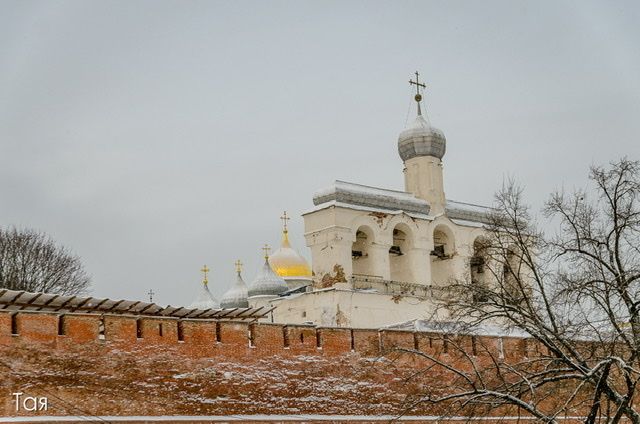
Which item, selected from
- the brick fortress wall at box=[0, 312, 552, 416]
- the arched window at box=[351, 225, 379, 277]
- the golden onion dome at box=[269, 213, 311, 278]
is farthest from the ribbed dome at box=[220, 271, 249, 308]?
the brick fortress wall at box=[0, 312, 552, 416]

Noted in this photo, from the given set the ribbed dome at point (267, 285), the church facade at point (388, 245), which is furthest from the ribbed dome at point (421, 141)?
the ribbed dome at point (267, 285)

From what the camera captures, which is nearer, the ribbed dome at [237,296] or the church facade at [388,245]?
the church facade at [388,245]

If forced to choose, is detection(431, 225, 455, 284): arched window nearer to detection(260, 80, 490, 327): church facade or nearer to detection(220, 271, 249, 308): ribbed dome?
detection(260, 80, 490, 327): church facade

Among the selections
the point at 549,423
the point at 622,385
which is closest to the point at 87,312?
the point at 549,423

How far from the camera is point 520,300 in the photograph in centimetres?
1498

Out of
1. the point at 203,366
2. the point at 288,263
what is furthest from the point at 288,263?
the point at 203,366

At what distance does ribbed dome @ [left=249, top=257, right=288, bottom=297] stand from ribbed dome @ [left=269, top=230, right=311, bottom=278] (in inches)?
69.4

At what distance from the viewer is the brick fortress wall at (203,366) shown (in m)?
16.5

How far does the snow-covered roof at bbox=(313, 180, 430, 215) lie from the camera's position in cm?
2864

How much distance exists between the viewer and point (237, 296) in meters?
38.0

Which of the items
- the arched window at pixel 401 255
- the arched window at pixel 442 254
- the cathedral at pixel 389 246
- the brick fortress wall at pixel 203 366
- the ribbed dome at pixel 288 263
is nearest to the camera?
the brick fortress wall at pixel 203 366

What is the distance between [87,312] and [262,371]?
3.19 metres

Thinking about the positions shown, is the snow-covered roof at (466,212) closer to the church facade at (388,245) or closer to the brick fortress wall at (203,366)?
the church facade at (388,245)

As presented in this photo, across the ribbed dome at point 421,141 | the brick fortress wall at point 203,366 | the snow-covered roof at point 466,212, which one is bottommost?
the brick fortress wall at point 203,366
